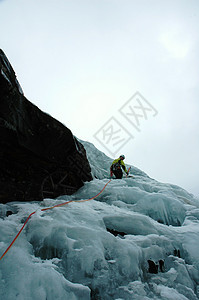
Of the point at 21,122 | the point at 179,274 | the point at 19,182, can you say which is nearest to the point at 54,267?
the point at 179,274

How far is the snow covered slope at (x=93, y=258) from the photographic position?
166 centimetres

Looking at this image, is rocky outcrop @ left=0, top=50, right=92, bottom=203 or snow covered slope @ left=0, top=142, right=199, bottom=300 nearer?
snow covered slope @ left=0, top=142, right=199, bottom=300

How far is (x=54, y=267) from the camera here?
1.89 metres

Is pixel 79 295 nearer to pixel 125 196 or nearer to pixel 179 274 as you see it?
pixel 179 274

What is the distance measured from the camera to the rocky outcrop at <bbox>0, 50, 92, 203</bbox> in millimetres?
2822

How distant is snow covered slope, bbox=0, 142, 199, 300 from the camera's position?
166cm

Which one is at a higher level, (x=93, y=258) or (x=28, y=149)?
(x=93, y=258)

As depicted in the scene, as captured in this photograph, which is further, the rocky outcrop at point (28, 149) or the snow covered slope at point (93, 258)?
the rocky outcrop at point (28, 149)

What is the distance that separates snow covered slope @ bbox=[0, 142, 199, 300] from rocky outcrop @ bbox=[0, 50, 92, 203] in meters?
0.70

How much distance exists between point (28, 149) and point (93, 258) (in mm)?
2527

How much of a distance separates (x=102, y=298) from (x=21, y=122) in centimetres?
317

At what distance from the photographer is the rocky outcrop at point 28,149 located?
111 inches

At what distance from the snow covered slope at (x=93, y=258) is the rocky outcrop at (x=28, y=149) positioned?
70 cm

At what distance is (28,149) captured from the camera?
3.39 metres
